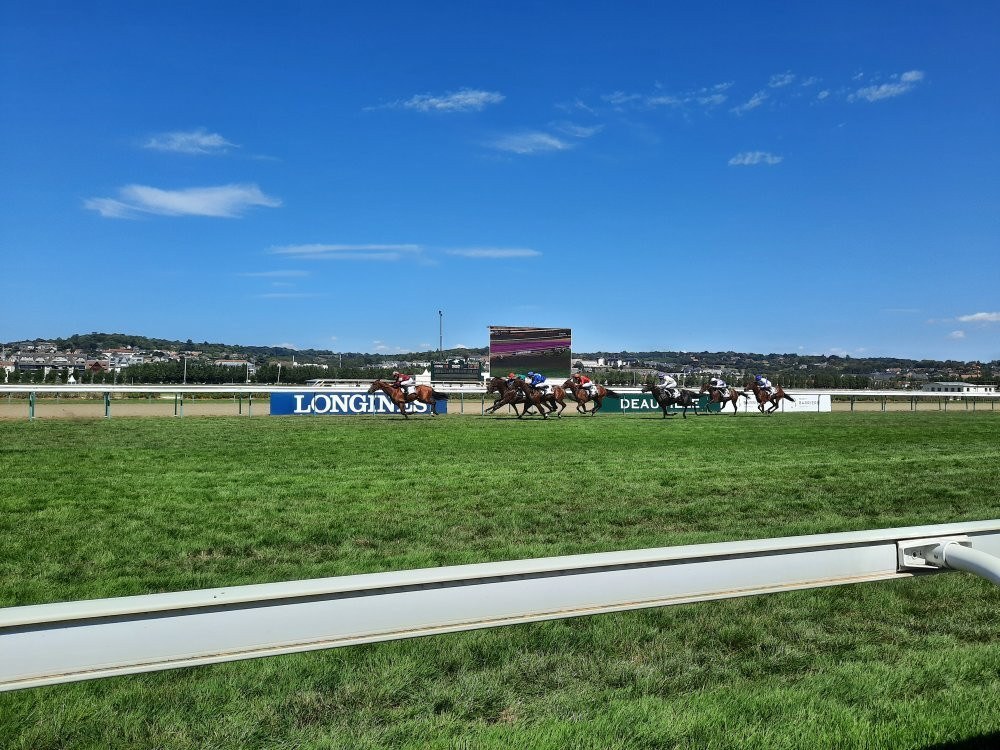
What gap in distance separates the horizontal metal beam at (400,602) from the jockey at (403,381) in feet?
79.1

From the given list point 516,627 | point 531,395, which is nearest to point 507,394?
point 531,395

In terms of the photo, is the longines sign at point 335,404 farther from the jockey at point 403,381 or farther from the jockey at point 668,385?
the jockey at point 668,385

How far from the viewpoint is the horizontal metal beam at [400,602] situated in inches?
58.6

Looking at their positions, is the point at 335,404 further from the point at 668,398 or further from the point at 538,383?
the point at 668,398

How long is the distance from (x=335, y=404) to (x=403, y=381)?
5252mm

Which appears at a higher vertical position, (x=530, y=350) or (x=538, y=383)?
(x=530, y=350)

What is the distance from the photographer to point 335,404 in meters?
30.0

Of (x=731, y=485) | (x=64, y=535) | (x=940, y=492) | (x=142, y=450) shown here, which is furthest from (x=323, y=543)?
(x=142, y=450)

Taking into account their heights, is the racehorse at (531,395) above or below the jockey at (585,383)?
below

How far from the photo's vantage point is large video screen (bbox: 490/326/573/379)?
49.7m

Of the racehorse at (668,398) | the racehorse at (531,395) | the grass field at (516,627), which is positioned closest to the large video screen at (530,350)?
the racehorse at (668,398)

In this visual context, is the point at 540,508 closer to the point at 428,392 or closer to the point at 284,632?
the point at 284,632

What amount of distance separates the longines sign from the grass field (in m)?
17.5

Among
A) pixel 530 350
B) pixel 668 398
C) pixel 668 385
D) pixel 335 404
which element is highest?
pixel 530 350
